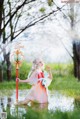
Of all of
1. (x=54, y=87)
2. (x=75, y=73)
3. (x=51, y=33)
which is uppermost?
(x=51, y=33)

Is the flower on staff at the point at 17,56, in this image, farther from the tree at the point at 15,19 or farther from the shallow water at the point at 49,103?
the tree at the point at 15,19

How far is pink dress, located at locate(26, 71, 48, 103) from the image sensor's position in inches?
183

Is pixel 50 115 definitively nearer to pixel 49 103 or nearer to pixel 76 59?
pixel 49 103

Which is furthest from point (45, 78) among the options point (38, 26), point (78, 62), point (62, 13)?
point (78, 62)

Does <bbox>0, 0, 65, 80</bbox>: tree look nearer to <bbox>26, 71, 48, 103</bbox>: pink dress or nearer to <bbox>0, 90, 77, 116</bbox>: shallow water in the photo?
<bbox>0, 90, 77, 116</bbox>: shallow water

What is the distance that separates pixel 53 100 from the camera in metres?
4.71

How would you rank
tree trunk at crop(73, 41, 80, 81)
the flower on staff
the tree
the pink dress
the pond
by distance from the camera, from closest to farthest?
the pond, the flower on staff, the pink dress, the tree, tree trunk at crop(73, 41, 80, 81)

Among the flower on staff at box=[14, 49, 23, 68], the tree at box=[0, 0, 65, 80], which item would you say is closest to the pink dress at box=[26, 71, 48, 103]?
the flower on staff at box=[14, 49, 23, 68]

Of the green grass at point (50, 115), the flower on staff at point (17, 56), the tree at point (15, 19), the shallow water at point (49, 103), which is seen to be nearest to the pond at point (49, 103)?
the shallow water at point (49, 103)

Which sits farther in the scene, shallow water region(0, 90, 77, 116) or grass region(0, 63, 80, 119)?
shallow water region(0, 90, 77, 116)

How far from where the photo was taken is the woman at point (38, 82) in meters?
4.64

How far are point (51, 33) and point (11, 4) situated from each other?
1.87m

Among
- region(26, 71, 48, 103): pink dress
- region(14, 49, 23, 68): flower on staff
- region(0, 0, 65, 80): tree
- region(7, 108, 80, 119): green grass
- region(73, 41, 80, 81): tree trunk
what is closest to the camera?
region(7, 108, 80, 119): green grass

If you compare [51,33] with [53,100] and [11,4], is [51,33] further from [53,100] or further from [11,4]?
[11,4]
